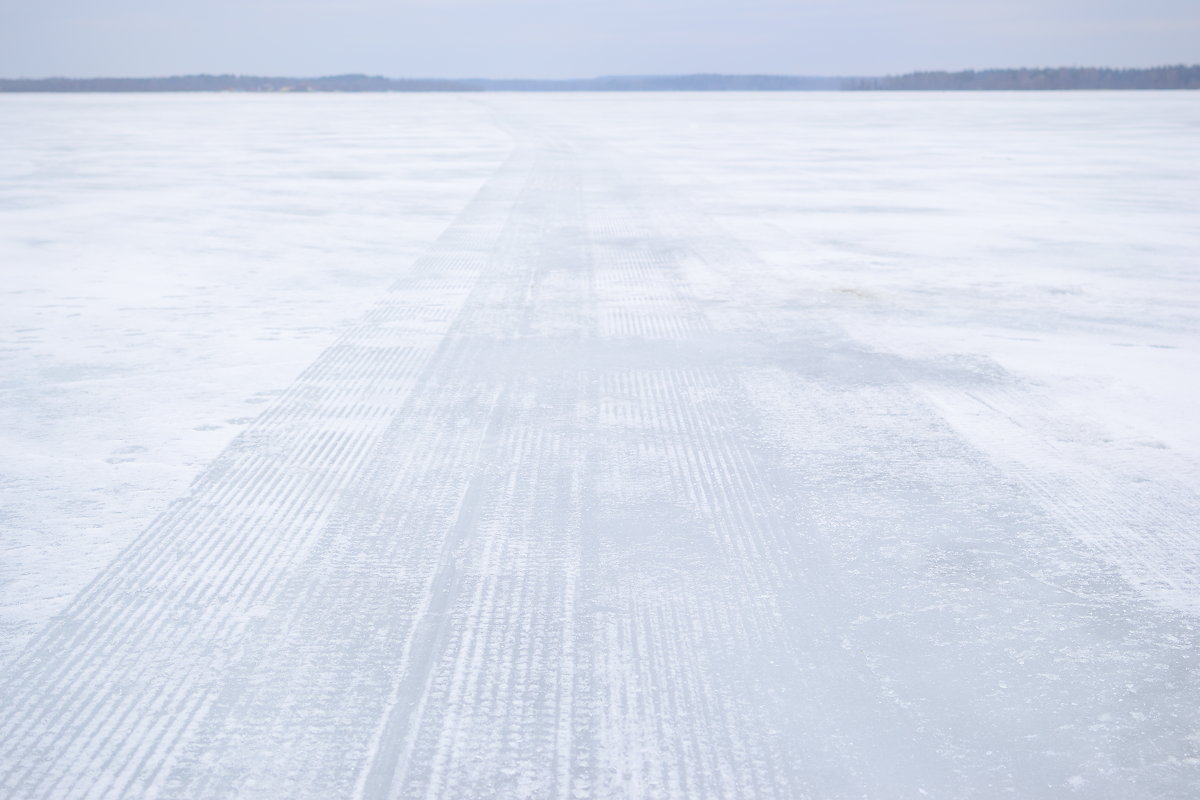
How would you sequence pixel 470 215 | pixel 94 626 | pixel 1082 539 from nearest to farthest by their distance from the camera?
pixel 94 626, pixel 1082 539, pixel 470 215

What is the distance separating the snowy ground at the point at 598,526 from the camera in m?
2.14

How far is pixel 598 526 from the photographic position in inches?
124

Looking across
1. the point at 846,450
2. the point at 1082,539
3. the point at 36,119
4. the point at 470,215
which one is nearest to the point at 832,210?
the point at 470,215

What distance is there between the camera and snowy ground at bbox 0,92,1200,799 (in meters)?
2.14

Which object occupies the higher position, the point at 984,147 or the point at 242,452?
the point at 984,147

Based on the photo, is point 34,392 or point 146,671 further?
point 34,392

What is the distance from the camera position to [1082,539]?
3070mm

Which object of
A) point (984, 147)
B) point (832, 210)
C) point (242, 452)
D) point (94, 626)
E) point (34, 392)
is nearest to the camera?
point (94, 626)

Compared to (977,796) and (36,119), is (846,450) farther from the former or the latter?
(36,119)

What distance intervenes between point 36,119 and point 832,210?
30.3 m

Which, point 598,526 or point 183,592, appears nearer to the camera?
point 183,592

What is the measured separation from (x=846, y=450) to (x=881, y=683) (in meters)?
1.54

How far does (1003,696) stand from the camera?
230 cm

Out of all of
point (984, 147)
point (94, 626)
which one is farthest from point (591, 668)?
point (984, 147)
